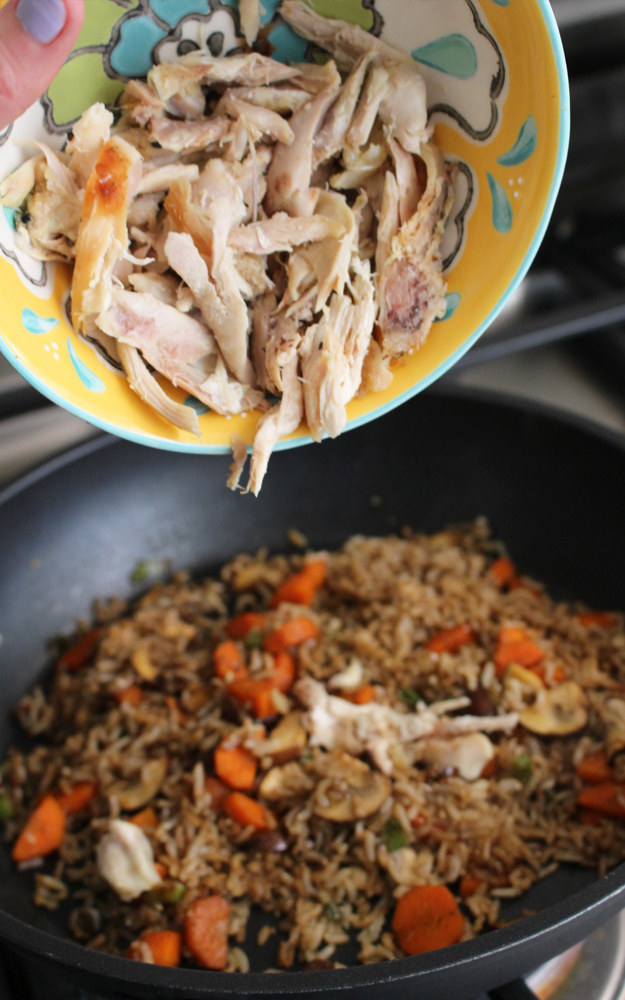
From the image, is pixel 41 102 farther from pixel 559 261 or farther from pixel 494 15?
pixel 559 261

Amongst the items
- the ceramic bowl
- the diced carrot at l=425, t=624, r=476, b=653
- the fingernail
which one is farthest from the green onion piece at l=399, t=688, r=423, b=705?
the fingernail

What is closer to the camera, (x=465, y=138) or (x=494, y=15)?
(x=494, y=15)

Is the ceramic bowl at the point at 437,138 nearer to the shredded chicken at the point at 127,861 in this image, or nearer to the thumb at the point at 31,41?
the thumb at the point at 31,41

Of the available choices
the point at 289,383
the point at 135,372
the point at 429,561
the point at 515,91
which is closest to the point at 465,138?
the point at 515,91

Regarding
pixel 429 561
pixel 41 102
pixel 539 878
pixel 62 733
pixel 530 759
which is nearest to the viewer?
pixel 41 102

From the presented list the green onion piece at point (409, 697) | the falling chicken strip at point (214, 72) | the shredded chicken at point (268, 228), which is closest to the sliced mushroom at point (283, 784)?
the green onion piece at point (409, 697)

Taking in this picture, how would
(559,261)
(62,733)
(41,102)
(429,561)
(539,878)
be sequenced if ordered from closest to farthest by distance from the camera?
(41,102) → (539,878) → (62,733) → (429,561) → (559,261)

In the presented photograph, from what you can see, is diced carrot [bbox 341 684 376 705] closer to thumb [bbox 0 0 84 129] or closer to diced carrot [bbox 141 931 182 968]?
diced carrot [bbox 141 931 182 968]
